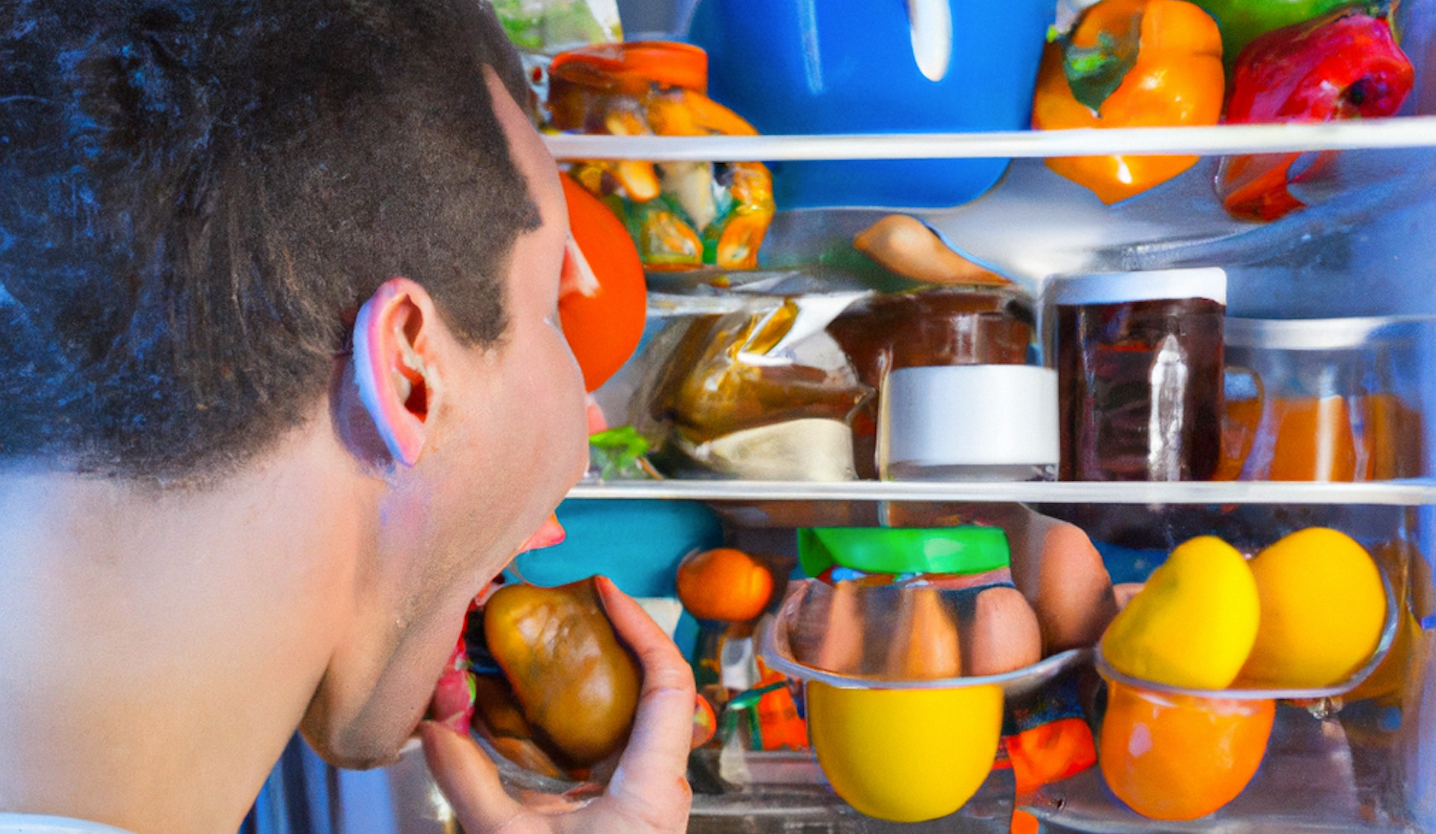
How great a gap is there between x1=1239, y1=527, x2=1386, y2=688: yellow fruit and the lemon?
0.76ft

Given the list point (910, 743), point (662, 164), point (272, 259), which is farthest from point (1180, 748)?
point (272, 259)

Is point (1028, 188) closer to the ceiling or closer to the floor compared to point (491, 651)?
closer to the ceiling

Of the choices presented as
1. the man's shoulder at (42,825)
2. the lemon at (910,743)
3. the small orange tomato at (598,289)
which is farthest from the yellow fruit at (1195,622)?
the man's shoulder at (42,825)

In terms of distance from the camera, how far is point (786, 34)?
71cm

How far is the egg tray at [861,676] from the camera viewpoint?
75cm

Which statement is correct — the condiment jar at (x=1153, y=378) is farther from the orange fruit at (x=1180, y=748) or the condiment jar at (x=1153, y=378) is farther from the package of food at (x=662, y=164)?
the package of food at (x=662, y=164)

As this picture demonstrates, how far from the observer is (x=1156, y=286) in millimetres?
720

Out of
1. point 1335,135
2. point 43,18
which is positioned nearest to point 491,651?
point 43,18

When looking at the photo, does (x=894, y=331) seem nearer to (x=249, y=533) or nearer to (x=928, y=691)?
(x=928, y=691)

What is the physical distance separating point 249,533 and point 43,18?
11.0 inches

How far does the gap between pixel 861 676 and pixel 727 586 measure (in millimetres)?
162

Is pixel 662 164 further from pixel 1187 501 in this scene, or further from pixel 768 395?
pixel 1187 501

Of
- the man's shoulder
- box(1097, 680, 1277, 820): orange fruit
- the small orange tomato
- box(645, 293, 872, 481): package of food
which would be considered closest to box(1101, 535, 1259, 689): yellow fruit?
box(1097, 680, 1277, 820): orange fruit

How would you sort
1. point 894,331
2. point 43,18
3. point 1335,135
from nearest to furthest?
point 43,18
point 1335,135
point 894,331
